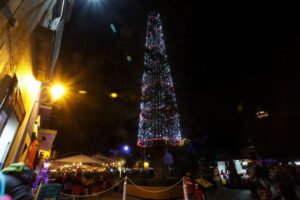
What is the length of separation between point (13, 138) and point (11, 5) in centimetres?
426

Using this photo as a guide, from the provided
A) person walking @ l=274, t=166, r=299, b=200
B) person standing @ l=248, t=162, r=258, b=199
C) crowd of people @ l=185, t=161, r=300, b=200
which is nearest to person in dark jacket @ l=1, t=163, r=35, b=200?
crowd of people @ l=185, t=161, r=300, b=200

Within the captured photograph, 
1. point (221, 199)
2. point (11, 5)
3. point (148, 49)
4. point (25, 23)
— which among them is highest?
point (148, 49)

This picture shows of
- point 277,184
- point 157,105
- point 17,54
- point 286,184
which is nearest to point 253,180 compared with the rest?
point 277,184

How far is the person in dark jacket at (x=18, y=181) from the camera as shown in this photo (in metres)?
2.36

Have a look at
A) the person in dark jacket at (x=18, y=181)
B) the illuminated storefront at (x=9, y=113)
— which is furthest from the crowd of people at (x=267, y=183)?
the person in dark jacket at (x=18, y=181)

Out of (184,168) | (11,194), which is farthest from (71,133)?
(11,194)

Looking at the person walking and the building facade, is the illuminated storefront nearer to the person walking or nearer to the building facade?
the building facade

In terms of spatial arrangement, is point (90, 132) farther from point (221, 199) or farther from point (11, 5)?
point (11, 5)

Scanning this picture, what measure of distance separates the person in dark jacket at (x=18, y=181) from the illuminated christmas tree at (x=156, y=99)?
45.5ft

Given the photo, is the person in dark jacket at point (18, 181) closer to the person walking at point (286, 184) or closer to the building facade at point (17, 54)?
the building facade at point (17, 54)

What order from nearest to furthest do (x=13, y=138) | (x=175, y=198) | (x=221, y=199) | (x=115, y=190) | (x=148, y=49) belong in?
1. (x=13, y=138)
2. (x=221, y=199)
3. (x=175, y=198)
4. (x=115, y=190)
5. (x=148, y=49)

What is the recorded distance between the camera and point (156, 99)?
1694 centimetres

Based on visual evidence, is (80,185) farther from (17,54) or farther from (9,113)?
(17,54)

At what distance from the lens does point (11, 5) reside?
11.0ft
